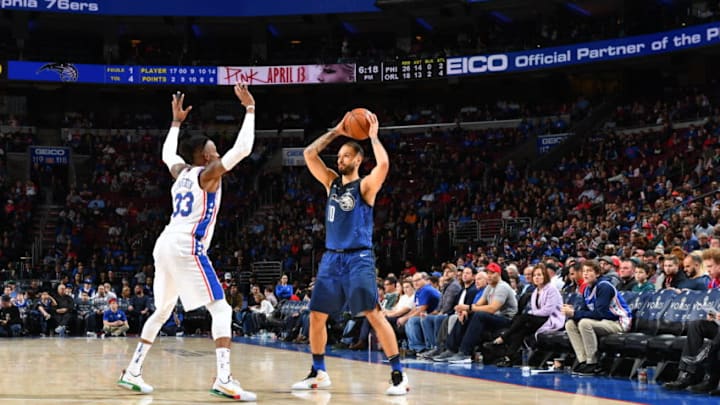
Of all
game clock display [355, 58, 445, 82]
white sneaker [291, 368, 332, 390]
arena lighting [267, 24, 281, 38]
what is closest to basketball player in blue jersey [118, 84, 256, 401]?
white sneaker [291, 368, 332, 390]

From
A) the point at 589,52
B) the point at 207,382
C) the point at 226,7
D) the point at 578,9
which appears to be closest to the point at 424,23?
the point at 578,9

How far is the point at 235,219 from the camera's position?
29.7 m

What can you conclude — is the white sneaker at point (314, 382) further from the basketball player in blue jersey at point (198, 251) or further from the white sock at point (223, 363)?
the white sock at point (223, 363)

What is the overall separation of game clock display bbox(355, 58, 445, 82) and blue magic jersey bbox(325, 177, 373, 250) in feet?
72.9

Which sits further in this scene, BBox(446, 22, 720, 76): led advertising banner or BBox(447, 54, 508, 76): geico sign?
BBox(447, 54, 508, 76): geico sign

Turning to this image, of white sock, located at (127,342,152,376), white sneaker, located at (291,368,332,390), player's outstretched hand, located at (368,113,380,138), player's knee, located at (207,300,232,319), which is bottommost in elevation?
white sneaker, located at (291,368,332,390)

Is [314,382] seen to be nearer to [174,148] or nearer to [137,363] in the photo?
[137,363]

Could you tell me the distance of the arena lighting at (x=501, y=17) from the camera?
31.9 m

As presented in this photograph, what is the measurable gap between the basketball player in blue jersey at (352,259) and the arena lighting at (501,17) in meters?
25.1

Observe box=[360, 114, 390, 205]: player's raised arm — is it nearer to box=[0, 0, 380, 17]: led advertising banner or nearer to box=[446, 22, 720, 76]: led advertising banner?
box=[446, 22, 720, 76]: led advertising banner

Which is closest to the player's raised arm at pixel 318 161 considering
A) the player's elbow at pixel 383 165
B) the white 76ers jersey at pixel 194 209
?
the player's elbow at pixel 383 165

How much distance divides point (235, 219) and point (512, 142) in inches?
364

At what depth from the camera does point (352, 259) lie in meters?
7.66

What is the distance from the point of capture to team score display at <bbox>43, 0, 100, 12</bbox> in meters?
29.5
